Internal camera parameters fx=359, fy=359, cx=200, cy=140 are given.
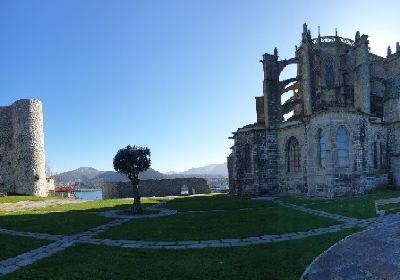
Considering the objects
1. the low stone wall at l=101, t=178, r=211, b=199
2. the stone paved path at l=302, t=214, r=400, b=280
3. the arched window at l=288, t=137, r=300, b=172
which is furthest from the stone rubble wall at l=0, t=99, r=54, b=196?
the stone paved path at l=302, t=214, r=400, b=280

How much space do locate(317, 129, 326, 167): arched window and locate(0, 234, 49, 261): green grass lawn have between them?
849 inches

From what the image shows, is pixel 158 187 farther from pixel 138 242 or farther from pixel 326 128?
pixel 138 242

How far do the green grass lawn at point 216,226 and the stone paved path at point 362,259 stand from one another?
10.3 feet

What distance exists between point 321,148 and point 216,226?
16185mm

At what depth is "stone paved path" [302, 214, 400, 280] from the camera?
25.8 feet

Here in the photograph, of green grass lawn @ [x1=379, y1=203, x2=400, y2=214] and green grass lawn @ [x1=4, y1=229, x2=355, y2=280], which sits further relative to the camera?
green grass lawn @ [x1=379, y1=203, x2=400, y2=214]

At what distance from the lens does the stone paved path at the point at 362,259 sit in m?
7.85

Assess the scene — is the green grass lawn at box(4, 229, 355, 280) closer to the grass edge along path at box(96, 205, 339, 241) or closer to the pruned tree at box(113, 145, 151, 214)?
the grass edge along path at box(96, 205, 339, 241)

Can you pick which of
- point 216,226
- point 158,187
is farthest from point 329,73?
point 216,226

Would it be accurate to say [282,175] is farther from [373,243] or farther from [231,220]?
[373,243]

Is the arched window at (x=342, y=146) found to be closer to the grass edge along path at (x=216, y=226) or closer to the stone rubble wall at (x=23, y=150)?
the grass edge along path at (x=216, y=226)

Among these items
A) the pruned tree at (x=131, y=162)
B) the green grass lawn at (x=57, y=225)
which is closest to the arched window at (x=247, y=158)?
the pruned tree at (x=131, y=162)

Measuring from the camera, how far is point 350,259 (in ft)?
29.5

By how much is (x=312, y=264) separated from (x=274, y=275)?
123cm
